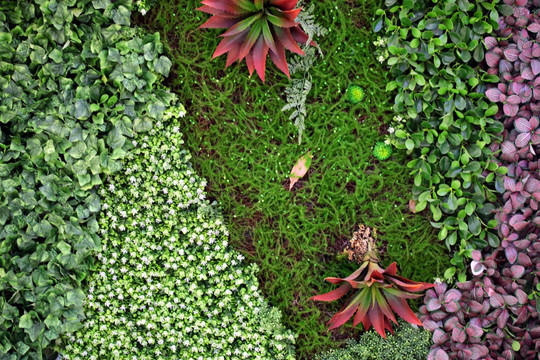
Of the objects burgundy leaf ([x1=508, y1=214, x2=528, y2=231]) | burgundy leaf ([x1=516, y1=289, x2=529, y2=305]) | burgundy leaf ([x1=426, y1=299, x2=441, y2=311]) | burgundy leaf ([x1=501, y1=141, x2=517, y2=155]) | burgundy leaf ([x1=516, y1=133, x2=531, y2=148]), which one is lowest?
burgundy leaf ([x1=426, y1=299, x2=441, y2=311])

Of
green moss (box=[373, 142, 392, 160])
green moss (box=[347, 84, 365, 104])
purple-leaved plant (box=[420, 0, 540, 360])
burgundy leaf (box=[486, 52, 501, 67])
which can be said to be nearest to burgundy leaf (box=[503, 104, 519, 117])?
purple-leaved plant (box=[420, 0, 540, 360])

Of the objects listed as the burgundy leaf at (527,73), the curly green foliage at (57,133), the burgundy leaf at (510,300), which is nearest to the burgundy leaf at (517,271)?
the burgundy leaf at (510,300)

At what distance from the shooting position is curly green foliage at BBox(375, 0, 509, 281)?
9.57 feet

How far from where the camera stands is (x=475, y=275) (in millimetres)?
3059

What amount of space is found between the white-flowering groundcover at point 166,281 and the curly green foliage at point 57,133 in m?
→ 0.13

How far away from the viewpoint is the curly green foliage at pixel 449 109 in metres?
2.92

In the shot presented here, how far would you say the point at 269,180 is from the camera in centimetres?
321

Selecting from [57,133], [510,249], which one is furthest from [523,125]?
[57,133]

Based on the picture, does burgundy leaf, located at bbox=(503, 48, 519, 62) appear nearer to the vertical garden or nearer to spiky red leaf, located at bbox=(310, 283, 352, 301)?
the vertical garden

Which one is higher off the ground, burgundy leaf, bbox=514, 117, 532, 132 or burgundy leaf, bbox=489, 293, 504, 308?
burgundy leaf, bbox=514, 117, 532, 132

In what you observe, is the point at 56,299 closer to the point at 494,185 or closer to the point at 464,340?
the point at 464,340

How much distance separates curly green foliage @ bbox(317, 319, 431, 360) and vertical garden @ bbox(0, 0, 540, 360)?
0.8 inches

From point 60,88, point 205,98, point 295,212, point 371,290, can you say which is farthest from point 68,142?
point 371,290

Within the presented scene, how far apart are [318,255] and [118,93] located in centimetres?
164
